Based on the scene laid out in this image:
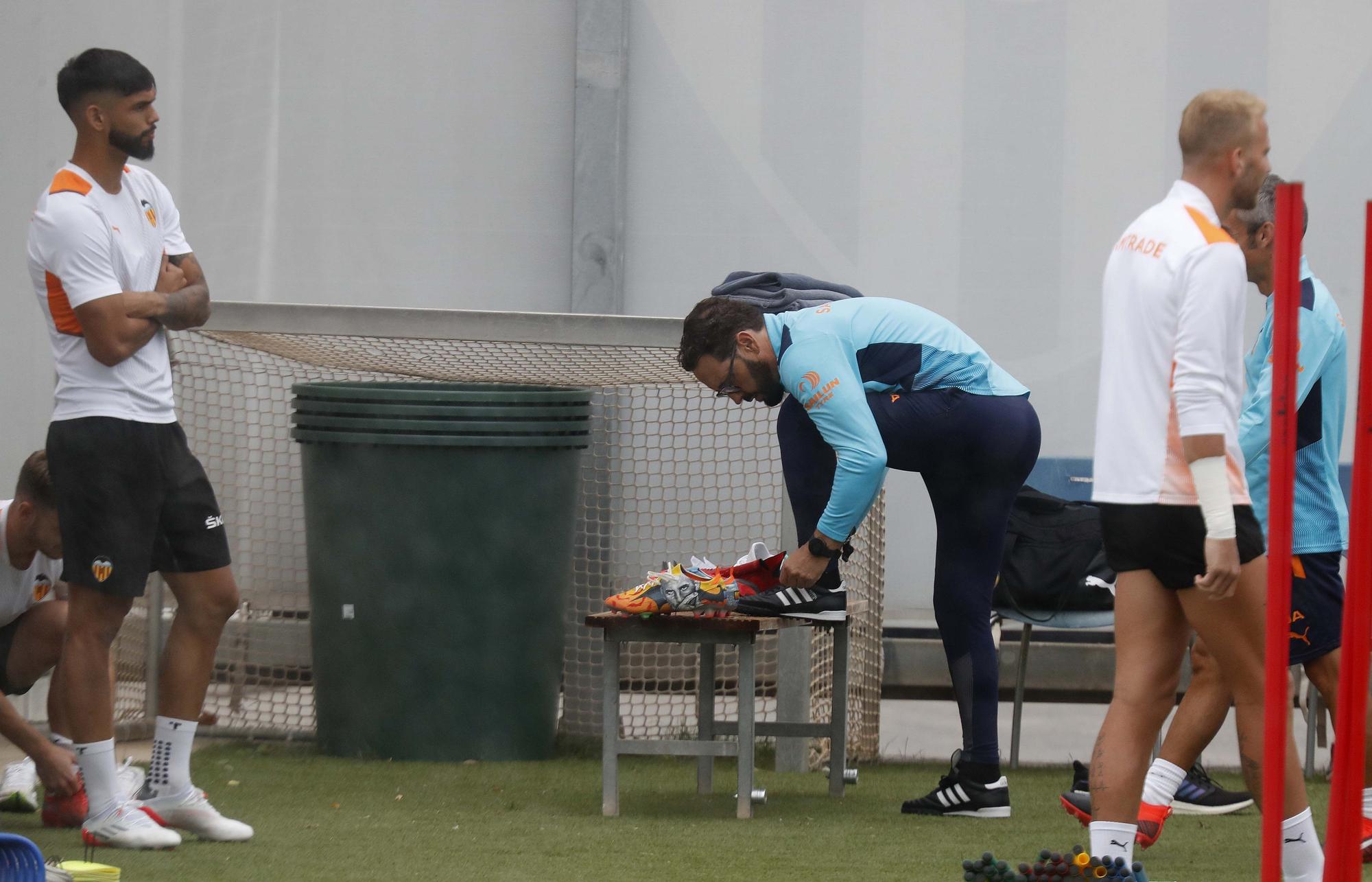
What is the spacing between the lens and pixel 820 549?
157 inches

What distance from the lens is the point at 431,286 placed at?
659 centimetres

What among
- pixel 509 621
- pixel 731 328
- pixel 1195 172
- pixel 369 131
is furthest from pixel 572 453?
pixel 1195 172

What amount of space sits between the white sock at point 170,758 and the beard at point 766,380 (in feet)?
5.30

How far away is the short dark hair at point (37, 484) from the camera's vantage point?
12.4 ft

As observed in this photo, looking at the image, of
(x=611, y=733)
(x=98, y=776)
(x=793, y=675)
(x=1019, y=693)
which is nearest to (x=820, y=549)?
(x=611, y=733)

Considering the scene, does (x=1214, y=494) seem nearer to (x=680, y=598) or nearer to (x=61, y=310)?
(x=680, y=598)

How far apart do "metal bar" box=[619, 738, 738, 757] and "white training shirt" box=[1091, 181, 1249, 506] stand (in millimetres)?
1649

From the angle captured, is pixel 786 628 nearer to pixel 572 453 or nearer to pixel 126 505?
pixel 572 453

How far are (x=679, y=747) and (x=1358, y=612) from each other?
8.00 feet

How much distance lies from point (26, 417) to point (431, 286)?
1.69 m

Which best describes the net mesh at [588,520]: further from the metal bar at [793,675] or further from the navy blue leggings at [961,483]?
the navy blue leggings at [961,483]

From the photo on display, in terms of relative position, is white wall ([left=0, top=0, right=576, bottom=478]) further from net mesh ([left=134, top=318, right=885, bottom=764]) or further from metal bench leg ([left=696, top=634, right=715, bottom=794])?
metal bench leg ([left=696, top=634, right=715, bottom=794])

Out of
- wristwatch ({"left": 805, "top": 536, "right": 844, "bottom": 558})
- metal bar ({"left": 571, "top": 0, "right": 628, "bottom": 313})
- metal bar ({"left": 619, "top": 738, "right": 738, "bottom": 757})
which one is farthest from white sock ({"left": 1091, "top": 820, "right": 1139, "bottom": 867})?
metal bar ({"left": 571, "top": 0, "right": 628, "bottom": 313})

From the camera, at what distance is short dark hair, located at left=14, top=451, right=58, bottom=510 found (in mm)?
3773
